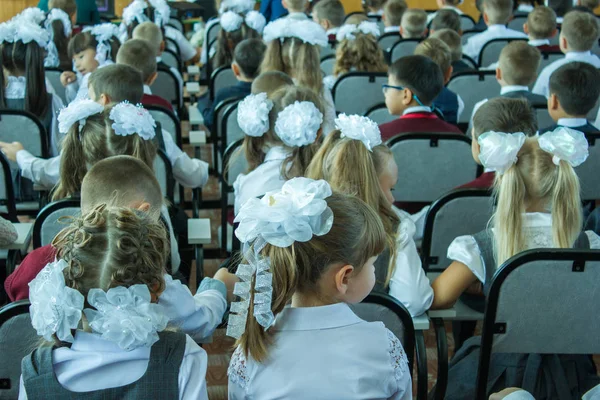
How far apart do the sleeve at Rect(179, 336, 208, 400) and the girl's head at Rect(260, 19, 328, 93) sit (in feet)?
11.1

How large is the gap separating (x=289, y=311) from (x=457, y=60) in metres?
4.67

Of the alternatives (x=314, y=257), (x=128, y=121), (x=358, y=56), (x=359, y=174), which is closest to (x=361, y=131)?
(x=359, y=174)

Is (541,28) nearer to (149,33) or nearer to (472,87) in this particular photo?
(472,87)

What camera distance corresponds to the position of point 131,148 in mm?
2955

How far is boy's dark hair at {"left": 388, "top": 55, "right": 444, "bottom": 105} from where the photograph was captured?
13.7 feet

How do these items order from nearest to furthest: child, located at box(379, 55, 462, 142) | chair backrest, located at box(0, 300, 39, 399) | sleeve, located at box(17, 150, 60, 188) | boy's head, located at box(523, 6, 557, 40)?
1. chair backrest, located at box(0, 300, 39, 399)
2. sleeve, located at box(17, 150, 60, 188)
3. child, located at box(379, 55, 462, 142)
4. boy's head, located at box(523, 6, 557, 40)

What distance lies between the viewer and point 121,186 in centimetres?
236

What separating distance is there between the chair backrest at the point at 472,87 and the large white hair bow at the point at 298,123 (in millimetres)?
2326

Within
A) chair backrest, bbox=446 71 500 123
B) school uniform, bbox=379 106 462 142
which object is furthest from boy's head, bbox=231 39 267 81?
school uniform, bbox=379 106 462 142

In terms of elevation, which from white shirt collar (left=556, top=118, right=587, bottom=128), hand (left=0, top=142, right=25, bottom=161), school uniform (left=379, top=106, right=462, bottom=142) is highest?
white shirt collar (left=556, top=118, right=587, bottom=128)

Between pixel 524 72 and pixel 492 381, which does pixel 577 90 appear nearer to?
pixel 524 72

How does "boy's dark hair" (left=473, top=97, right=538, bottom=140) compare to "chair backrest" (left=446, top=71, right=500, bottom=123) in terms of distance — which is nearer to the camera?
"boy's dark hair" (left=473, top=97, right=538, bottom=140)

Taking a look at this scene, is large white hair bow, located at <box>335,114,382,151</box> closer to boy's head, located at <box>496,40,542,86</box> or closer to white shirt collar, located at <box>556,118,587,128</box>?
white shirt collar, located at <box>556,118,587,128</box>

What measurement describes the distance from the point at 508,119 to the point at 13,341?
6.93 feet
